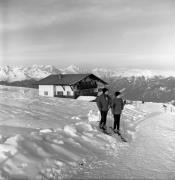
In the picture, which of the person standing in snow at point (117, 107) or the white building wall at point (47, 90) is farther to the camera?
the white building wall at point (47, 90)

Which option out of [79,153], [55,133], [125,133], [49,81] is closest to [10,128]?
[55,133]

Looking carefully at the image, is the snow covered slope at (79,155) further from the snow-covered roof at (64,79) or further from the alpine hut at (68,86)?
the snow-covered roof at (64,79)

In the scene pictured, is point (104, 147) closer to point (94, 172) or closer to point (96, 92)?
point (94, 172)

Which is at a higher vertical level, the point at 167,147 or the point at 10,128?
the point at 10,128

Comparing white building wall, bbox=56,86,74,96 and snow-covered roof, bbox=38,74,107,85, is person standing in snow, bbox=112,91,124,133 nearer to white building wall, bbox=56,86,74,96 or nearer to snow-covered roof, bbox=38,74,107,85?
snow-covered roof, bbox=38,74,107,85

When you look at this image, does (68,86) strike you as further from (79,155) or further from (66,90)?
(79,155)

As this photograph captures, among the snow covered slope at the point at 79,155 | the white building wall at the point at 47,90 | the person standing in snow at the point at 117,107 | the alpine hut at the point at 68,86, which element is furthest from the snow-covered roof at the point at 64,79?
the snow covered slope at the point at 79,155

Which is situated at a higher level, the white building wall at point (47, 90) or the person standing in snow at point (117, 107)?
the person standing in snow at point (117, 107)

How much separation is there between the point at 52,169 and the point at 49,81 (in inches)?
1872

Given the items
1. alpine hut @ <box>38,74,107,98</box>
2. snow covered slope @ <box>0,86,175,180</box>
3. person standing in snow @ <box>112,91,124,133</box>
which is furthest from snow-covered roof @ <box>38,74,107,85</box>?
snow covered slope @ <box>0,86,175,180</box>

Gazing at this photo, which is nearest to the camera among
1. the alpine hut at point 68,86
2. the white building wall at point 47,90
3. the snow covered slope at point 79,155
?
the snow covered slope at point 79,155

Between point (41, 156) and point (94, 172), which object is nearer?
point (94, 172)

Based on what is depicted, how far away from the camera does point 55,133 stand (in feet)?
37.4

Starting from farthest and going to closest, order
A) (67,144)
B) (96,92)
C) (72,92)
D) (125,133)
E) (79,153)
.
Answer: (96,92)
(72,92)
(125,133)
(67,144)
(79,153)
